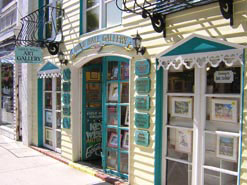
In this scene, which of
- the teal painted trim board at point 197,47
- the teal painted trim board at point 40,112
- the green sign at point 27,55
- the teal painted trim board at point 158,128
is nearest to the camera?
the teal painted trim board at point 197,47

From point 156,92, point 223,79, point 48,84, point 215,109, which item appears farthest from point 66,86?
point 223,79

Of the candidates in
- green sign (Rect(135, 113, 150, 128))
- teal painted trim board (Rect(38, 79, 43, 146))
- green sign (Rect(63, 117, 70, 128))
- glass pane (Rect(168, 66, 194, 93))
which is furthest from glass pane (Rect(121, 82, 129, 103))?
teal painted trim board (Rect(38, 79, 43, 146))

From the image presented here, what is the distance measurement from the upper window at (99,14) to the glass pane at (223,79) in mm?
2392

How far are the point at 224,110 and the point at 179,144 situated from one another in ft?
3.31

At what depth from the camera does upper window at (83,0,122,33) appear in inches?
231

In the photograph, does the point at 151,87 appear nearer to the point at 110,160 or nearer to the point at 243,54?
the point at 243,54

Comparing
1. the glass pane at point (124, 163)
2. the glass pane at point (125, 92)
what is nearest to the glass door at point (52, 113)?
the glass pane at point (125, 92)

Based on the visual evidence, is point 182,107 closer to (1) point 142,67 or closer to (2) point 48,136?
(1) point 142,67

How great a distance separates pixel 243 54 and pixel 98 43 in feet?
10.2

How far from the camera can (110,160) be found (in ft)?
20.1

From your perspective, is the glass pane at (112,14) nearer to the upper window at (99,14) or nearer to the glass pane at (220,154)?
the upper window at (99,14)

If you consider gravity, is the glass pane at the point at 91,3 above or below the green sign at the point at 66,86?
above

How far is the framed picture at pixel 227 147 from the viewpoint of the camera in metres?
3.87

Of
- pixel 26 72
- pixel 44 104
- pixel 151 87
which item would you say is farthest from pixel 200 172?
pixel 26 72
